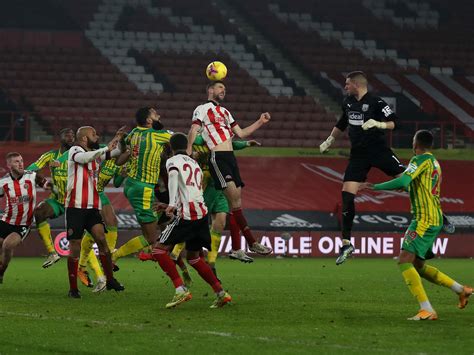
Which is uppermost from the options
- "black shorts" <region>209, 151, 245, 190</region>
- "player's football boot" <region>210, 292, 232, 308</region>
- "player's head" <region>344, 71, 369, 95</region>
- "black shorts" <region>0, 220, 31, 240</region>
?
"player's head" <region>344, 71, 369, 95</region>

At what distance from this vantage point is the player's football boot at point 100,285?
1391 centimetres

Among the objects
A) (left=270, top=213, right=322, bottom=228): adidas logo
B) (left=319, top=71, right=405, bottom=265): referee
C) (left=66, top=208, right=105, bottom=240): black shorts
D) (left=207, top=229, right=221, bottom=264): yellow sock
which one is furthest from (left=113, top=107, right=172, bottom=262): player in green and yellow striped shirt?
(left=270, top=213, right=322, bottom=228): adidas logo

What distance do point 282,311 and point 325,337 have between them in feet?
7.31

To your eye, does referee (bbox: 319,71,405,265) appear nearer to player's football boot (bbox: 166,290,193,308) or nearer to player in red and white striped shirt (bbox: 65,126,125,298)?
player's football boot (bbox: 166,290,193,308)

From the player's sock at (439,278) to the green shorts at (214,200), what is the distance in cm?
375

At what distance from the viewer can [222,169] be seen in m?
14.0

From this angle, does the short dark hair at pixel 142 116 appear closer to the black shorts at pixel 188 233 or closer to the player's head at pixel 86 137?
the player's head at pixel 86 137

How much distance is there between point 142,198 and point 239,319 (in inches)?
174

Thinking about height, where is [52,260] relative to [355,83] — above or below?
below

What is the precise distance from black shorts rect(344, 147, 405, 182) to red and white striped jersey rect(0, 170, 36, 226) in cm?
471

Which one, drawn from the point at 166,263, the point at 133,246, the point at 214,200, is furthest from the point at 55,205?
the point at 166,263

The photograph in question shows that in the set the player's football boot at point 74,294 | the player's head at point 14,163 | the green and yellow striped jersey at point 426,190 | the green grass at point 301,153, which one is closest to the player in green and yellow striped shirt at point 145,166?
the player's football boot at point 74,294

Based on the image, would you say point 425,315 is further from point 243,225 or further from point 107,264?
point 107,264

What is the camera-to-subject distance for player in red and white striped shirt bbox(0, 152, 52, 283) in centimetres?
1530
